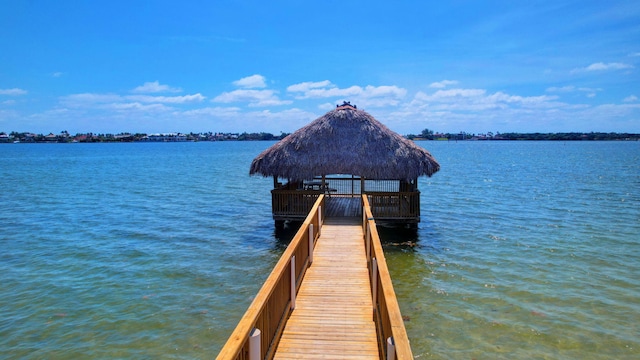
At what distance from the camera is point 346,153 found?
16656mm

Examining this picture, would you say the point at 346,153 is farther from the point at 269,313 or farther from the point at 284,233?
the point at 269,313

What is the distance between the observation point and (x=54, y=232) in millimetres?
18641

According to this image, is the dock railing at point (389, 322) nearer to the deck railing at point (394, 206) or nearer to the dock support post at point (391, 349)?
the dock support post at point (391, 349)

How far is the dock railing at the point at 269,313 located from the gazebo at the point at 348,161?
7.45 meters

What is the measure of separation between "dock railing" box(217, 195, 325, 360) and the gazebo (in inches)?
293

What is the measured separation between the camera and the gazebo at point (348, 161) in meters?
16.3

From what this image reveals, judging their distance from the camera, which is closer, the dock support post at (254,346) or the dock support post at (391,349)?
the dock support post at (391,349)

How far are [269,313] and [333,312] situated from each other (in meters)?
2.12

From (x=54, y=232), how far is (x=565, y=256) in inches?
780

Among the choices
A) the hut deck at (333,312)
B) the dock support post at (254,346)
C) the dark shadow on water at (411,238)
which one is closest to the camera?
the dock support post at (254,346)

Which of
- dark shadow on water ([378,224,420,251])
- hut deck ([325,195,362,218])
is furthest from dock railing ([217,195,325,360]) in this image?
dark shadow on water ([378,224,420,251])

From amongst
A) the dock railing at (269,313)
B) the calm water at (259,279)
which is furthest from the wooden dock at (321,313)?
the calm water at (259,279)

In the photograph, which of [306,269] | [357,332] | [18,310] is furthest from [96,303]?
[357,332]

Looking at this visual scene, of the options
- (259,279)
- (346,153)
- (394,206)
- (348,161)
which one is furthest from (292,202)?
(259,279)
